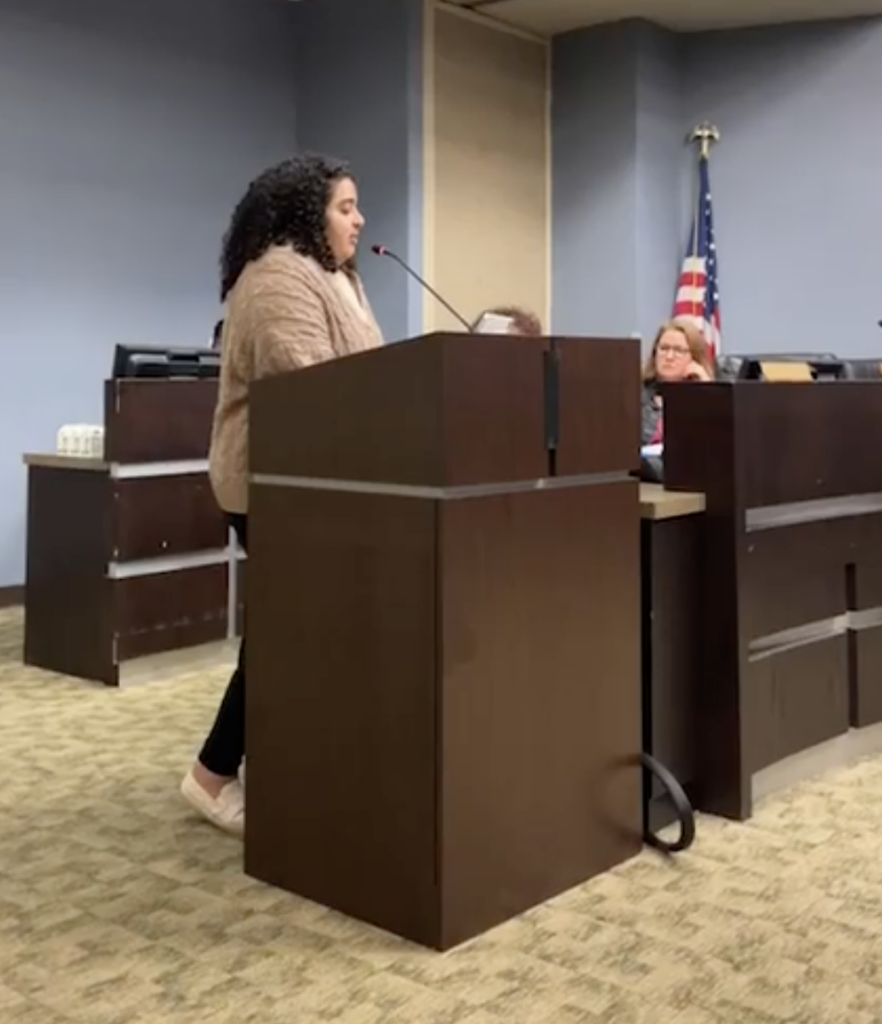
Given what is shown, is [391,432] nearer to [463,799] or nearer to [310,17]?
[463,799]

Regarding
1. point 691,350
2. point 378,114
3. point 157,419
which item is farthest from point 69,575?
point 378,114

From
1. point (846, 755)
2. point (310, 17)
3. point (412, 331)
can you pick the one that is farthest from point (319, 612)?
point (310, 17)

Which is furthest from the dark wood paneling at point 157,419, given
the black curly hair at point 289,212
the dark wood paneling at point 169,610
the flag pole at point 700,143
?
the flag pole at point 700,143

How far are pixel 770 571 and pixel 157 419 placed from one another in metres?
2.17

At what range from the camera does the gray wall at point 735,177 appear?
6332 millimetres

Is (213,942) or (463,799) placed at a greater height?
(463,799)

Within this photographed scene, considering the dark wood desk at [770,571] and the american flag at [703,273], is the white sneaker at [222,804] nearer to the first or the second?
the dark wood desk at [770,571]

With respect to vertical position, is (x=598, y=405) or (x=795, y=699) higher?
(x=598, y=405)

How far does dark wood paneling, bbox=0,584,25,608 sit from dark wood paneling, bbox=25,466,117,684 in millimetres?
1342

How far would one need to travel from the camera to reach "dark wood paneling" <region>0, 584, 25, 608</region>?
566 centimetres

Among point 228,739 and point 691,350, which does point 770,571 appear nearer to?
point 228,739

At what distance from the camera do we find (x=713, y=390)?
2.72 m

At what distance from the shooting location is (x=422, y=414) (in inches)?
80.0

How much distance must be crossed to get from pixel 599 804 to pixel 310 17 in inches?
212
